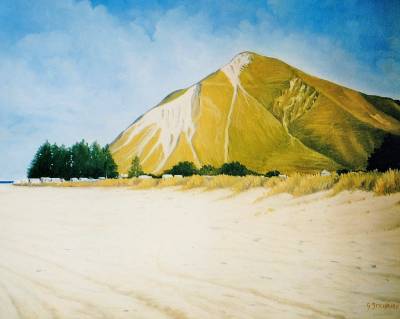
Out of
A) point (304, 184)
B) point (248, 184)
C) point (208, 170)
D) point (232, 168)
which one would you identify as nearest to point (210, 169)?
point (208, 170)

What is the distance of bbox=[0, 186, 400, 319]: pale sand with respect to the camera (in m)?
1.41

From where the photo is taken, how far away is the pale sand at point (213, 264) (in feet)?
4.63

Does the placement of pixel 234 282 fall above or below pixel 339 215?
below

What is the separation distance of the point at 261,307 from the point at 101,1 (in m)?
2.67

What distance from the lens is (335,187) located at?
3178mm

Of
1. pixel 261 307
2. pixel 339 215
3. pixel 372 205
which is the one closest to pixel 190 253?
pixel 261 307

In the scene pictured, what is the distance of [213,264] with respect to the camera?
6.18 ft

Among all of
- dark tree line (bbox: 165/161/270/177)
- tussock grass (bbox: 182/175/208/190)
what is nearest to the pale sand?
tussock grass (bbox: 182/175/208/190)

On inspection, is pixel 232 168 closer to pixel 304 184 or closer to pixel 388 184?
pixel 304 184

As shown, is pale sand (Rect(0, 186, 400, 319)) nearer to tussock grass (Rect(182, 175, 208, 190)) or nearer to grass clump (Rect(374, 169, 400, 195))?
grass clump (Rect(374, 169, 400, 195))

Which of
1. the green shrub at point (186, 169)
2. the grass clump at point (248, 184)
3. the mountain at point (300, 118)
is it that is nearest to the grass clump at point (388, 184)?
the mountain at point (300, 118)

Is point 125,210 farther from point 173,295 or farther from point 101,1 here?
point 173,295
